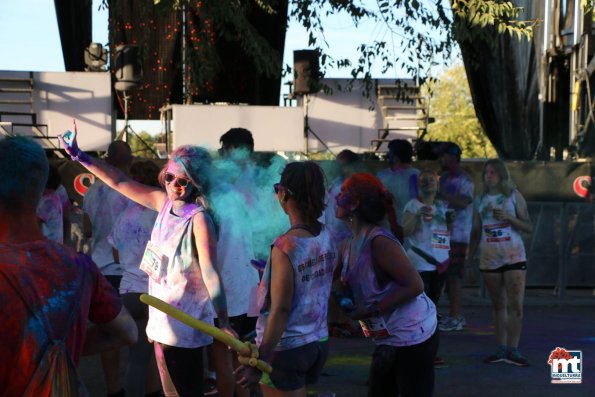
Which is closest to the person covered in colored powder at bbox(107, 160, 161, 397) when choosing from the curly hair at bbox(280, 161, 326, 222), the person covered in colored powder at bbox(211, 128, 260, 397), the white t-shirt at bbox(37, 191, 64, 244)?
the person covered in colored powder at bbox(211, 128, 260, 397)

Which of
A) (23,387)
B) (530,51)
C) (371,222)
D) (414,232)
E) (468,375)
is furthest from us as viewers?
(530,51)

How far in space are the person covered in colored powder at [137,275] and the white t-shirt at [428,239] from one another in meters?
2.97

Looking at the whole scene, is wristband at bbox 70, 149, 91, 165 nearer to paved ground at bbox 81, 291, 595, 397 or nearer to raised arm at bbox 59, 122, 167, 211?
raised arm at bbox 59, 122, 167, 211

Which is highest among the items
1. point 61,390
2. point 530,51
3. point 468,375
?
point 530,51

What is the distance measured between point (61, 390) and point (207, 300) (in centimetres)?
242

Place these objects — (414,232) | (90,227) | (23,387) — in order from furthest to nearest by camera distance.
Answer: (414,232) < (90,227) < (23,387)

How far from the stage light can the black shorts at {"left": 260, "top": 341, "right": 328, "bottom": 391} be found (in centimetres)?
1634

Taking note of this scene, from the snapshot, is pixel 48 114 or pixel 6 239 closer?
pixel 6 239

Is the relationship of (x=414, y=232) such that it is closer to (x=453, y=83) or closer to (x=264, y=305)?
(x=264, y=305)

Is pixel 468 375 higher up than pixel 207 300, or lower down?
lower down

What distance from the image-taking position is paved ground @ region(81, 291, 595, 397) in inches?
299

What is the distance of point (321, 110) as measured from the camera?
21.3m

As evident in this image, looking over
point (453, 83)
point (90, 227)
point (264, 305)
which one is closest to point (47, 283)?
point (264, 305)

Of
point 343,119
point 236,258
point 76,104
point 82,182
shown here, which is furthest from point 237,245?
point 343,119
